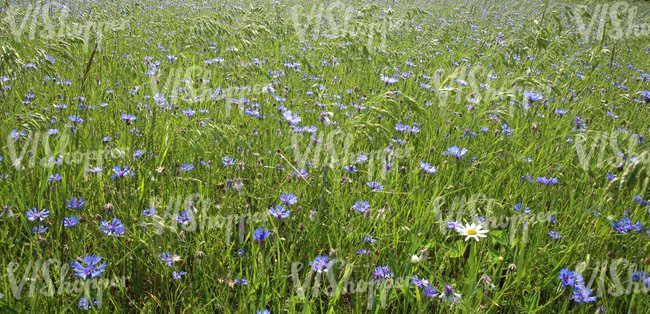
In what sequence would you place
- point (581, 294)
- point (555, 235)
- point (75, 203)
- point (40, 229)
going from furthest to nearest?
point (555, 235), point (75, 203), point (40, 229), point (581, 294)

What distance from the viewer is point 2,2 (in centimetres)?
585

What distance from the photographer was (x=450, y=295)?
1.26 m

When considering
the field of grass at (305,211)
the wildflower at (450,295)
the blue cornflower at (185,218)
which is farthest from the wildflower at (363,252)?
the blue cornflower at (185,218)

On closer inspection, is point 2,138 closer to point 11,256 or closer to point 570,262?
point 11,256

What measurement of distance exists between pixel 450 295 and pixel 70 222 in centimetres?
141

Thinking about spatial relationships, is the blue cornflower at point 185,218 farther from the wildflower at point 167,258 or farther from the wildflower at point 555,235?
the wildflower at point 555,235

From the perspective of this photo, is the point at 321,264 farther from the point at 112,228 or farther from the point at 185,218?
the point at 112,228

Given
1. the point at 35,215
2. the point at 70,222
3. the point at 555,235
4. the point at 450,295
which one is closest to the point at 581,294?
the point at 555,235

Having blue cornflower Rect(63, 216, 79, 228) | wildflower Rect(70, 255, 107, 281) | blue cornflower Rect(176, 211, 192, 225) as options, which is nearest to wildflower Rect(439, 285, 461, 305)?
blue cornflower Rect(176, 211, 192, 225)

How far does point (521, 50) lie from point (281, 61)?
2169 mm

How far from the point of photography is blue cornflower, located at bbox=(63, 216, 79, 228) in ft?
4.79

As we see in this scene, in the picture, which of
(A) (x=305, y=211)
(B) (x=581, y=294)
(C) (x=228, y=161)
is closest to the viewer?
(B) (x=581, y=294)

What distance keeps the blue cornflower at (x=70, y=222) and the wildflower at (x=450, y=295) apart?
4.44 ft

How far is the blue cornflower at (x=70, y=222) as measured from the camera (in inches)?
57.4
